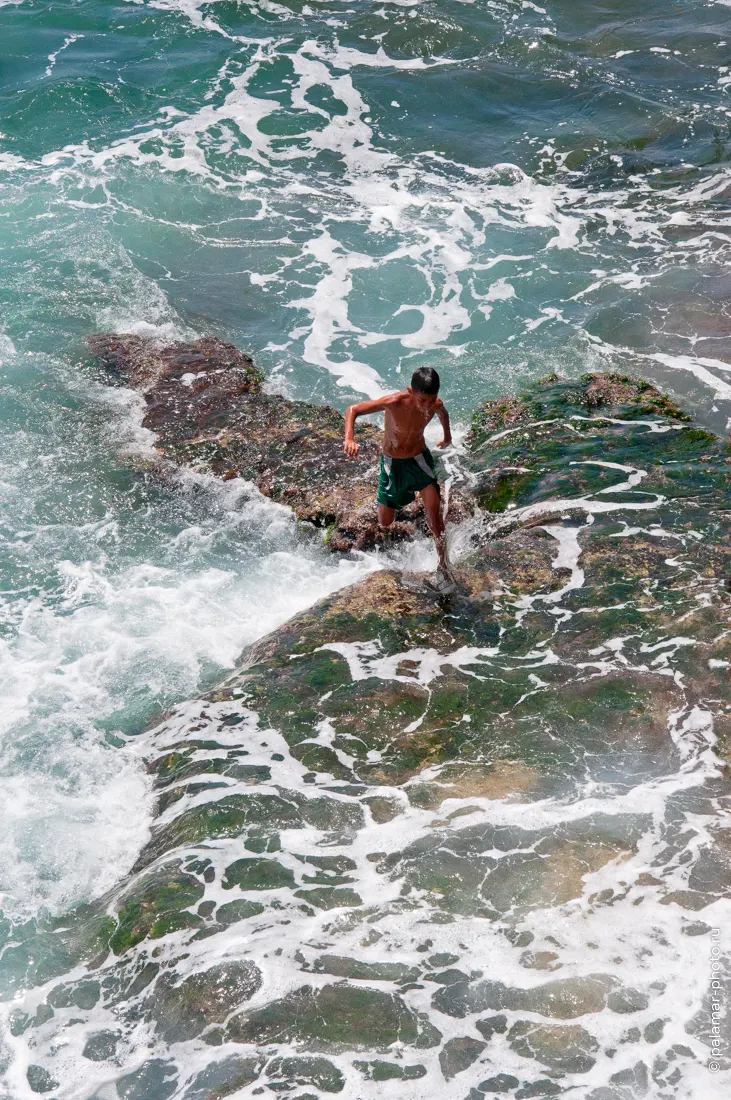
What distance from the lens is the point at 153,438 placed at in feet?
34.3

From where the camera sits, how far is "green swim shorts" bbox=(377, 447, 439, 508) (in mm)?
7551

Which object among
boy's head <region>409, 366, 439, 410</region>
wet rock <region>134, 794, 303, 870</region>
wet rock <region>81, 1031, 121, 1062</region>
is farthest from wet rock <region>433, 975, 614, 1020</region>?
boy's head <region>409, 366, 439, 410</region>

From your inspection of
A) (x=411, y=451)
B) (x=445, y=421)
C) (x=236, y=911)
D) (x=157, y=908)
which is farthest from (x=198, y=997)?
(x=445, y=421)

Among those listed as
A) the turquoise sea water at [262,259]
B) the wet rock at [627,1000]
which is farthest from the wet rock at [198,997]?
the wet rock at [627,1000]

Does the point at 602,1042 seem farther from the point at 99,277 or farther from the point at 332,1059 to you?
the point at 99,277

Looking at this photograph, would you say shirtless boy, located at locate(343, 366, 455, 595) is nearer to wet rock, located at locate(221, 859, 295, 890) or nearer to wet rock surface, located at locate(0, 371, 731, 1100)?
wet rock surface, located at locate(0, 371, 731, 1100)

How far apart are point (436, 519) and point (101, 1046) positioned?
4565 mm

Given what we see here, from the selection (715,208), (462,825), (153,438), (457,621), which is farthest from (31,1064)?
(715,208)

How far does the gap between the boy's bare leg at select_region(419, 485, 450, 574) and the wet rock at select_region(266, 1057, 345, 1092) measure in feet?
13.5

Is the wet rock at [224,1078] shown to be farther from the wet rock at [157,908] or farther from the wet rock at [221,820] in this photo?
the wet rock at [221,820]

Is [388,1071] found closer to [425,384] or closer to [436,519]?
[436,519]

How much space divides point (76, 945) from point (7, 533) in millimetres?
4903

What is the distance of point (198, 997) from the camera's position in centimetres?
509

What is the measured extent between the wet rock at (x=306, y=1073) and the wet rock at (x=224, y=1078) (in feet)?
0.31
